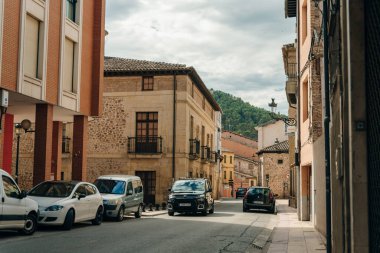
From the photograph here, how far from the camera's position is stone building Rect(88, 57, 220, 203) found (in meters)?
37.9

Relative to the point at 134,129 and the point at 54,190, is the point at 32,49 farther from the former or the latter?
the point at 134,129

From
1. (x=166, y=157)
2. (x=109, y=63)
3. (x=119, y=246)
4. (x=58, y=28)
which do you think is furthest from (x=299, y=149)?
(x=109, y=63)

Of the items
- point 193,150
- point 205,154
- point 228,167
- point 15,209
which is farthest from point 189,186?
point 228,167

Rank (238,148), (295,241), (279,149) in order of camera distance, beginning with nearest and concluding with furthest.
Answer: (295,241), (279,149), (238,148)

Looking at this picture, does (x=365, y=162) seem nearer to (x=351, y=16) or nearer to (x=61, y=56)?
(x=351, y=16)

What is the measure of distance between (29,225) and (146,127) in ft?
82.0

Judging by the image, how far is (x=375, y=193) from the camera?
17.9 feet

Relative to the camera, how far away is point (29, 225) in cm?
1347

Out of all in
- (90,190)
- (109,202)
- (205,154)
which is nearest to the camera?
(90,190)

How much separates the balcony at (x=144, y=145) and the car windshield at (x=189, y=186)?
12.3 metres

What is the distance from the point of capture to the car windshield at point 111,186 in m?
20.7

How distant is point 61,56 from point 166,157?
17590 mm

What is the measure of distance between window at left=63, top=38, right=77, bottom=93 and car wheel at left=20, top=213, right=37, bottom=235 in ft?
32.0

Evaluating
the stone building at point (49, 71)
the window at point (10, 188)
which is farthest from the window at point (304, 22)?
the window at point (10, 188)
